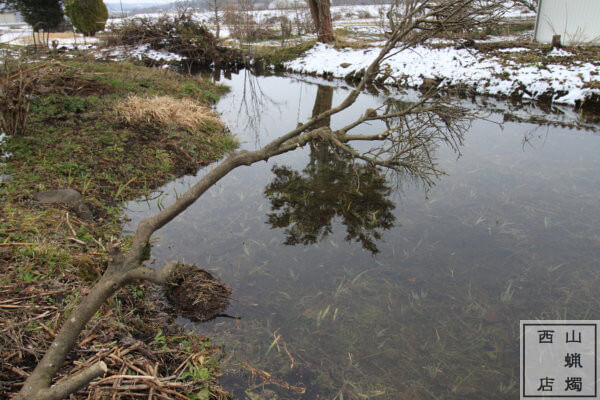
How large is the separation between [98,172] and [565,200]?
254 inches

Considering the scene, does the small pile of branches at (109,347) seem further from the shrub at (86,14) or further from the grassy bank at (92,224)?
the shrub at (86,14)

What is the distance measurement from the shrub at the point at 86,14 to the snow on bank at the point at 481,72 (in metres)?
13.0

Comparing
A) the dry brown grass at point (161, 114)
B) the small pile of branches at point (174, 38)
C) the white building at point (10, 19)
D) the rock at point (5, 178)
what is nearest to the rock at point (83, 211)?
the rock at point (5, 178)

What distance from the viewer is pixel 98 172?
5.68 meters

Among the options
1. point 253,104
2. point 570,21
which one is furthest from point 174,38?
point 570,21

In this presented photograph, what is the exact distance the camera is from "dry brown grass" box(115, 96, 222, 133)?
24.2 feet

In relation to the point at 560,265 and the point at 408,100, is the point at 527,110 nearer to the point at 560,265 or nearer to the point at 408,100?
the point at 408,100

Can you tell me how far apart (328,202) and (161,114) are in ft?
13.4

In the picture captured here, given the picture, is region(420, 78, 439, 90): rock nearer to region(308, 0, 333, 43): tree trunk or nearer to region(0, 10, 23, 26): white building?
region(308, 0, 333, 43): tree trunk

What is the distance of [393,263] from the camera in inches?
165

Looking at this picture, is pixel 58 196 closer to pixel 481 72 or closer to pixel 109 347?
pixel 109 347

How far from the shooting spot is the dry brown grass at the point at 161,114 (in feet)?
24.2

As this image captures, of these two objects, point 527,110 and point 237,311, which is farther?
point 527,110

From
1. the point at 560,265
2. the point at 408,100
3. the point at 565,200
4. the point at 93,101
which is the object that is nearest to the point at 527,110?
the point at 408,100
